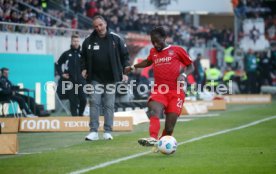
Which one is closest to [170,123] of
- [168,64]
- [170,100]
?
[170,100]

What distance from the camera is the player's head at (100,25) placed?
54.6 feet

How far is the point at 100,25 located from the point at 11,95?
21.8 ft

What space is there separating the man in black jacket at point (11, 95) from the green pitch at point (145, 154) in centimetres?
355

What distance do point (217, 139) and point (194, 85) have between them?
18950 mm

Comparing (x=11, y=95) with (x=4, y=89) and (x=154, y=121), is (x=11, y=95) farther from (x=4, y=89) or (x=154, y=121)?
(x=154, y=121)

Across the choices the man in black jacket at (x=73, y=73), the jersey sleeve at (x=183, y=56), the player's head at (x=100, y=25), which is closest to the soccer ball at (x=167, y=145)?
the jersey sleeve at (x=183, y=56)

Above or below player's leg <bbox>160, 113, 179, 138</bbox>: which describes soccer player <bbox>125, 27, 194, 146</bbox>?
above

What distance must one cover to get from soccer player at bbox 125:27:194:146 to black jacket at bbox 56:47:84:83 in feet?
27.0

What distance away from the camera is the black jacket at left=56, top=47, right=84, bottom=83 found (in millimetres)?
22469

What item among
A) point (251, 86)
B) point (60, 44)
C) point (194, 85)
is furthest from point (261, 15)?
point (60, 44)

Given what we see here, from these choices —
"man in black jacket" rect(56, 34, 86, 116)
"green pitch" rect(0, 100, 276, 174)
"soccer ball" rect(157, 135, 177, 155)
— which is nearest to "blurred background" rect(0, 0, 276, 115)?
"man in black jacket" rect(56, 34, 86, 116)

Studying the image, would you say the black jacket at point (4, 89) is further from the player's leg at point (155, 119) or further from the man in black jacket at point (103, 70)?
the player's leg at point (155, 119)

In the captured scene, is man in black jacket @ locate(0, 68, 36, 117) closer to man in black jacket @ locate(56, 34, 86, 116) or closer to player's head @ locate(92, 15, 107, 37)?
man in black jacket @ locate(56, 34, 86, 116)

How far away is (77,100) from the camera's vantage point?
2269cm
